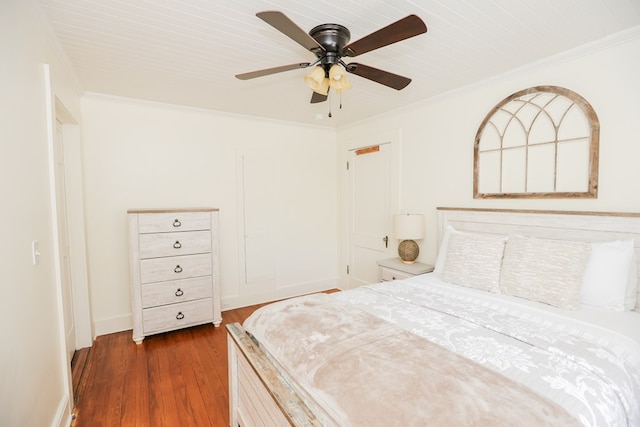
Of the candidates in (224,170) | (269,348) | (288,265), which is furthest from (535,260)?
(224,170)

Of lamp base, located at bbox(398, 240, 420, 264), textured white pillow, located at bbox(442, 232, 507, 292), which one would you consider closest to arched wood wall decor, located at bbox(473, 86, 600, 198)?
textured white pillow, located at bbox(442, 232, 507, 292)

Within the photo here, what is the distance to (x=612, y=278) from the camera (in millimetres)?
1845

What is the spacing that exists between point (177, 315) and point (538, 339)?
2995 millimetres

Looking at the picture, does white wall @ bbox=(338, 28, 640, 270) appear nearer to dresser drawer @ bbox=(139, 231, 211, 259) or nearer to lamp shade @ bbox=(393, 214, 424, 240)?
lamp shade @ bbox=(393, 214, 424, 240)

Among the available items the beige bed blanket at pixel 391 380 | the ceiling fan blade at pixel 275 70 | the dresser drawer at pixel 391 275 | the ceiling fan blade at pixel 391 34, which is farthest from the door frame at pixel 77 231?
the dresser drawer at pixel 391 275

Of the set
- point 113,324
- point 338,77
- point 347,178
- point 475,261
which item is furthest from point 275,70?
point 113,324

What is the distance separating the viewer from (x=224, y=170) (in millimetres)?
3709

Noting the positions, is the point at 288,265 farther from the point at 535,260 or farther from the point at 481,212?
→ the point at 535,260

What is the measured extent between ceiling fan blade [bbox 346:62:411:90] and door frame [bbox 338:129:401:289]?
1.67 metres

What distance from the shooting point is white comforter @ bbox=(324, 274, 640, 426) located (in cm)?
112

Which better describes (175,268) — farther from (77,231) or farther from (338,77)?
(338,77)

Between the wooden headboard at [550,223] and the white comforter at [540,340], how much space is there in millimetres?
519

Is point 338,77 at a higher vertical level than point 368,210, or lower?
higher

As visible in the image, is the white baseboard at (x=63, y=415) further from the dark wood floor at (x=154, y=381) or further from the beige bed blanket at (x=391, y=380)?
the beige bed blanket at (x=391, y=380)
